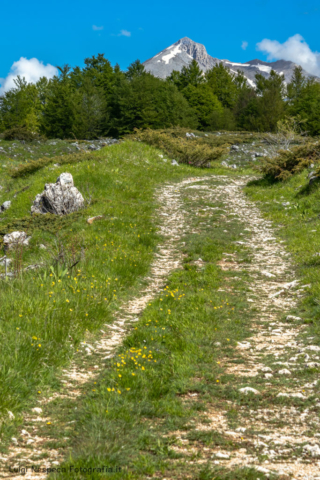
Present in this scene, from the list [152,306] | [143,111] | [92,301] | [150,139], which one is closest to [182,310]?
[152,306]

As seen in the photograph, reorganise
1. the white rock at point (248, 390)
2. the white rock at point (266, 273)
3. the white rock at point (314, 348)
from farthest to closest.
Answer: the white rock at point (266, 273)
the white rock at point (314, 348)
the white rock at point (248, 390)

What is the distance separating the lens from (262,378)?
5.30m

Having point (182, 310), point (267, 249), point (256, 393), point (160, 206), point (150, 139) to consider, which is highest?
point (150, 139)

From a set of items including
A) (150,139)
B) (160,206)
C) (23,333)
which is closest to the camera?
(23,333)

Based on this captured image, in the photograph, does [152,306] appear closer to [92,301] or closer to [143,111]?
[92,301]

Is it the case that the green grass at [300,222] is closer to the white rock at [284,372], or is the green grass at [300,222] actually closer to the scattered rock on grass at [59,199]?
the white rock at [284,372]

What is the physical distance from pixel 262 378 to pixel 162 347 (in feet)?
5.88

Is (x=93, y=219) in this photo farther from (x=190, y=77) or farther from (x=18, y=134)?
(x=190, y=77)

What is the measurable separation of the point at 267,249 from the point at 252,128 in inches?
2377

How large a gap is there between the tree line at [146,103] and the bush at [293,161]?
29.4 metres

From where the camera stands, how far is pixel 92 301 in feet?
25.3

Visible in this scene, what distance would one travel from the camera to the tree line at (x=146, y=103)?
5566 cm

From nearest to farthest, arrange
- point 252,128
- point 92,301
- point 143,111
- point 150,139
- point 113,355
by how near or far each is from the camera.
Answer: point 113,355
point 92,301
point 150,139
point 143,111
point 252,128

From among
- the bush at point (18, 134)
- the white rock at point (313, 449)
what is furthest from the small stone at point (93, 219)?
the bush at point (18, 134)
